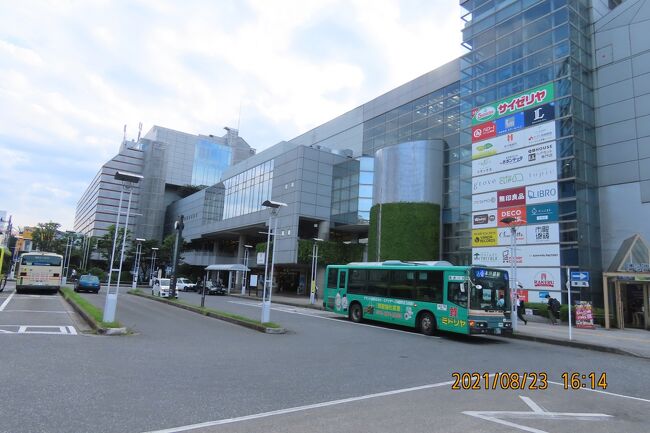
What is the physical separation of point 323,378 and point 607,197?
28106 millimetres

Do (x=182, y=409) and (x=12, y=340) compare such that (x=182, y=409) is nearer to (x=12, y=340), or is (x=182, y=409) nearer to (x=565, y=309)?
(x=12, y=340)

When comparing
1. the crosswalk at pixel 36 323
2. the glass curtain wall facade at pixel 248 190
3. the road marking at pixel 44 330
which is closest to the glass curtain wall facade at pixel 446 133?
the glass curtain wall facade at pixel 248 190

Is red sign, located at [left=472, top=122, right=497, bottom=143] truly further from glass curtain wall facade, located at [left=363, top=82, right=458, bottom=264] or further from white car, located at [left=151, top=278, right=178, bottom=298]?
white car, located at [left=151, top=278, right=178, bottom=298]

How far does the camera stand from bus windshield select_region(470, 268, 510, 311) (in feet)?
51.8

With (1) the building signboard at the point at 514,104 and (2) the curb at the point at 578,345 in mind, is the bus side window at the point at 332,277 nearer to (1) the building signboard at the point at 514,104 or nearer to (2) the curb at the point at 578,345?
(2) the curb at the point at 578,345

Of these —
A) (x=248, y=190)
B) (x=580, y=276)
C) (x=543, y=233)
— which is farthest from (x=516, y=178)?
(x=248, y=190)

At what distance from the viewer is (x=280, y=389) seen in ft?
23.8

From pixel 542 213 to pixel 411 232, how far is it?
1190cm

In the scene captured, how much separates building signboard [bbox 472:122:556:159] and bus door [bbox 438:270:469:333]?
681 inches

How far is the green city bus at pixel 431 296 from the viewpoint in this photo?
15.8 metres

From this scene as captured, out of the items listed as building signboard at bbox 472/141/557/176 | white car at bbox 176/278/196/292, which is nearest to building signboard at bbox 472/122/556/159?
building signboard at bbox 472/141/557/176

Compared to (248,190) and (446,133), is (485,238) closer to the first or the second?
(446,133)

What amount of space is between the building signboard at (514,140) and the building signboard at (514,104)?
1.61m

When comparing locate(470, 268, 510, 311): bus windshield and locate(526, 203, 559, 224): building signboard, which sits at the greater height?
locate(526, 203, 559, 224): building signboard
